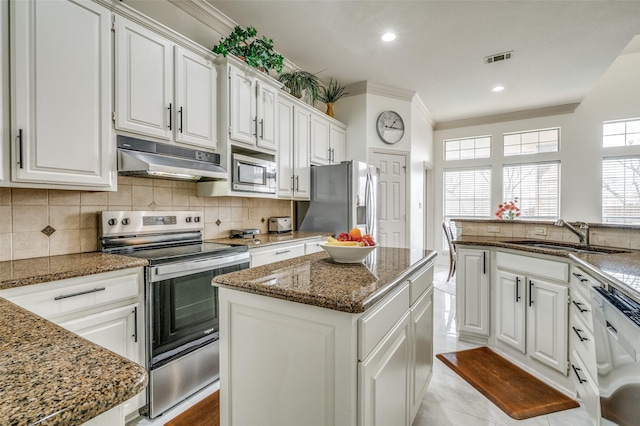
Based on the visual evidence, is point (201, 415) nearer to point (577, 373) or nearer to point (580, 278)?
point (577, 373)

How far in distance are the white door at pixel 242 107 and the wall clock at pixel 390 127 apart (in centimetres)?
225

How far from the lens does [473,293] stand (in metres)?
2.72

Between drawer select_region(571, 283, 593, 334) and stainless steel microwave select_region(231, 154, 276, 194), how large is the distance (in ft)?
8.26

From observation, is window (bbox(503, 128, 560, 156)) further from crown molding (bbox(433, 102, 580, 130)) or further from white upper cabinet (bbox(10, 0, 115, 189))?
white upper cabinet (bbox(10, 0, 115, 189))

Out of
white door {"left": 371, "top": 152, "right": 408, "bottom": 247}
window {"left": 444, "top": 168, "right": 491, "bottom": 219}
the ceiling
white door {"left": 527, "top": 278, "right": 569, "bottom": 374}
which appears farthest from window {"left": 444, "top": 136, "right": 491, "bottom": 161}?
white door {"left": 527, "top": 278, "right": 569, "bottom": 374}

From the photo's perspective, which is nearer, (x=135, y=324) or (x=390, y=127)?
(x=135, y=324)

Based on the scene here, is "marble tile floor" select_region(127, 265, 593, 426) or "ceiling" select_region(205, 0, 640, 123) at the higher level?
"ceiling" select_region(205, 0, 640, 123)

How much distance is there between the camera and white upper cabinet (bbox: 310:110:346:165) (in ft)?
12.7

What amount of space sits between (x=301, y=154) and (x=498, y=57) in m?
2.66

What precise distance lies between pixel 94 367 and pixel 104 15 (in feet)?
6.96

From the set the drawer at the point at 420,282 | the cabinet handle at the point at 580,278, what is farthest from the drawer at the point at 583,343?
the drawer at the point at 420,282

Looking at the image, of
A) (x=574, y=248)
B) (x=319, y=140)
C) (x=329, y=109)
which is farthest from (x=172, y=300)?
(x=329, y=109)

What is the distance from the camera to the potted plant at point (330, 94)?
4.34 meters

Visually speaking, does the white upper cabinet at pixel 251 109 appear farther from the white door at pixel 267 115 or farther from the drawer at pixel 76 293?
the drawer at pixel 76 293
